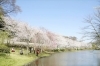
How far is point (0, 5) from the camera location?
33.3 metres

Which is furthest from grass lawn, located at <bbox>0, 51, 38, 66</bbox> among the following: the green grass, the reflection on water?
the reflection on water

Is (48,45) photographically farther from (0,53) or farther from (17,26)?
(0,53)

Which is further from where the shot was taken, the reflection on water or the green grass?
the reflection on water

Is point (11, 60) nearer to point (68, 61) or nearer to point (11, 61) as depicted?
point (11, 61)

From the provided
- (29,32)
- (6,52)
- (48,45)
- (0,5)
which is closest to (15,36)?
(29,32)

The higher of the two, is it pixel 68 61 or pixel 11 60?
pixel 11 60

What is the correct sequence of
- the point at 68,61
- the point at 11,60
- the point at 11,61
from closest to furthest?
1. the point at 11,61
2. the point at 11,60
3. the point at 68,61

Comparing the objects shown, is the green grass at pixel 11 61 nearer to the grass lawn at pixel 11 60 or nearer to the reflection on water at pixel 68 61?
the grass lawn at pixel 11 60

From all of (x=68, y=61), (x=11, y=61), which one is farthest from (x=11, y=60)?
(x=68, y=61)

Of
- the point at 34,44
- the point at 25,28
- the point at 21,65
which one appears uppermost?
the point at 25,28

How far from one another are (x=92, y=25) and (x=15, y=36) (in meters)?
37.0

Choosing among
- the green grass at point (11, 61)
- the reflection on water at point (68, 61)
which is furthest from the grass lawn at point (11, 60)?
the reflection on water at point (68, 61)

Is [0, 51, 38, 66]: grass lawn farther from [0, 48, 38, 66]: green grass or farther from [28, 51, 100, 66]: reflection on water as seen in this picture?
[28, 51, 100, 66]: reflection on water

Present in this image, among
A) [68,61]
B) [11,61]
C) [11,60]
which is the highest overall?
[11,60]
